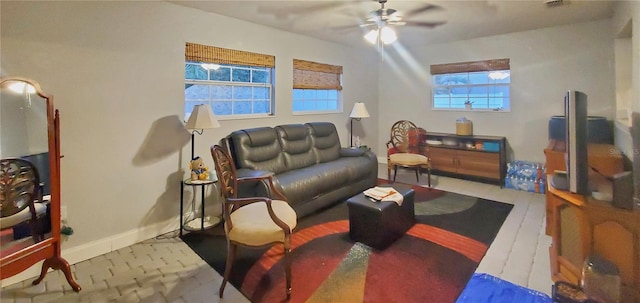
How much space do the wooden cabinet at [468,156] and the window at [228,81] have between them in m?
2.65

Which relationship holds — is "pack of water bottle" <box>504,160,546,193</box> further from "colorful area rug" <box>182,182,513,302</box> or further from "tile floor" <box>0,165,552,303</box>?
"tile floor" <box>0,165,552,303</box>

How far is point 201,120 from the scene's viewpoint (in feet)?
10.0

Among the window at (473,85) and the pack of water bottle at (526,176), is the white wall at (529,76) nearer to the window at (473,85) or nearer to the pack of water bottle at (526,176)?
the window at (473,85)

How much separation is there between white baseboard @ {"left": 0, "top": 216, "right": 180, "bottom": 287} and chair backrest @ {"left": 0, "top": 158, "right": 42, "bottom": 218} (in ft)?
2.08

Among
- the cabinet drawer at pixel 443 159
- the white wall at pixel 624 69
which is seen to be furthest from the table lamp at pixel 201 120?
the white wall at pixel 624 69

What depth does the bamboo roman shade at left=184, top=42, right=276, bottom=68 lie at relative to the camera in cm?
330

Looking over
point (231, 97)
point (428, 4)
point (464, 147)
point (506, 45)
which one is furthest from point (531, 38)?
point (231, 97)

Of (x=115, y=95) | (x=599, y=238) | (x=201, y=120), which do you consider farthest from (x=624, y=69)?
(x=115, y=95)

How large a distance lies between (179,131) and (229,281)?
174 cm

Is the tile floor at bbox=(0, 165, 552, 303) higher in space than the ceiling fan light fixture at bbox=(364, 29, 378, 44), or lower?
lower

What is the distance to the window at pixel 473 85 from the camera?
4977mm

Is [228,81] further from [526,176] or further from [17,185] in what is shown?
[526,176]

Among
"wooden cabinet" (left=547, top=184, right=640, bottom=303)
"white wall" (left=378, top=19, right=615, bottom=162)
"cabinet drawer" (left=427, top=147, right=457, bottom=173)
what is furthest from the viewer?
"cabinet drawer" (left=427, top=147, right=457, bottom=173)

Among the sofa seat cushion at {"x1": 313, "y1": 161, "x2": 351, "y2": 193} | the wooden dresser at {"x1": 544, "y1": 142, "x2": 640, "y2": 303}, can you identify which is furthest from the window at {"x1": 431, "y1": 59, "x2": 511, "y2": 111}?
the wooden dresser at {"x1": 544, "y1": 142, "x2": 640, "y2": 303}
